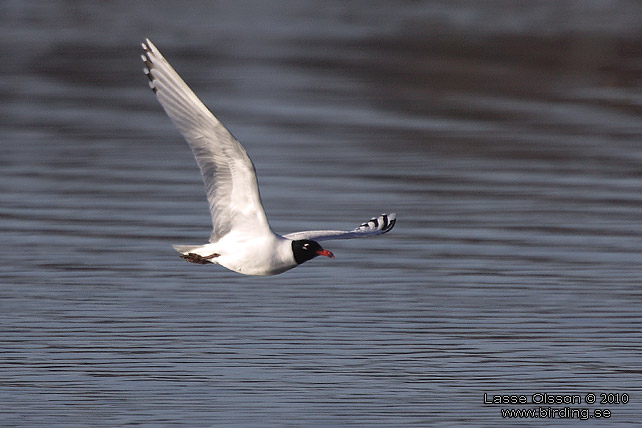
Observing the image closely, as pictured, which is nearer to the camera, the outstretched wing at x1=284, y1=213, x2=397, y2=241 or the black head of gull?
the black head of gull

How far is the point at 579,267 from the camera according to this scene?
1450 centimetres

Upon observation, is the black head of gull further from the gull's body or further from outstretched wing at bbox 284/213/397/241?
outstretched wing at bbox 284/213/397/241

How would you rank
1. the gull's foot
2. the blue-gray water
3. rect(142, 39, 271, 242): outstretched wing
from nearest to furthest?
1. rect(142, 39, 271, 242): outstretched wing
2. the gull's foot
3. the blue-gray water

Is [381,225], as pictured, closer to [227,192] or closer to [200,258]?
[227,192]

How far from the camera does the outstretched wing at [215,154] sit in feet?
32.0

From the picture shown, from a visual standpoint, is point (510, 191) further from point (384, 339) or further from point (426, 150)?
point (384, 339)

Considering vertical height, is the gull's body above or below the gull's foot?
above

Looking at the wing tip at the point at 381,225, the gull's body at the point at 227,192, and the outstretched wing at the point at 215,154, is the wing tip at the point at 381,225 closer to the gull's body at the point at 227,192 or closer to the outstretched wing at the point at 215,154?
the gull's body at the point at 227,192

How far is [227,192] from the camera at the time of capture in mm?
10078

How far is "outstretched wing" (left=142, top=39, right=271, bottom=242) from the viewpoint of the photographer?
9766 millimetres

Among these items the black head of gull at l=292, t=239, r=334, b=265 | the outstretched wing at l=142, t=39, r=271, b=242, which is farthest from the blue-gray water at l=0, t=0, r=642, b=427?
the outstretched wing at l=142, t=39, r=271, b=242

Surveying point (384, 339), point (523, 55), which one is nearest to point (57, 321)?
point (384, 339)

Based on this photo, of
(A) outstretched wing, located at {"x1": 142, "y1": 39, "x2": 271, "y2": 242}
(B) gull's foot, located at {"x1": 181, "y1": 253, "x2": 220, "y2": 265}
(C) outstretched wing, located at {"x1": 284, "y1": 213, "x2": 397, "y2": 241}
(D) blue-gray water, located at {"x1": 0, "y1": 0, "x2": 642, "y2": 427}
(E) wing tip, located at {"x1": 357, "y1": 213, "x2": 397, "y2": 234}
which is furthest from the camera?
(E) wing tip, located at {"x1": 357, "y1": 213, "x2": 397, "y2": 234}

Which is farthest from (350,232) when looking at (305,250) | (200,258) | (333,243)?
(333,243)
